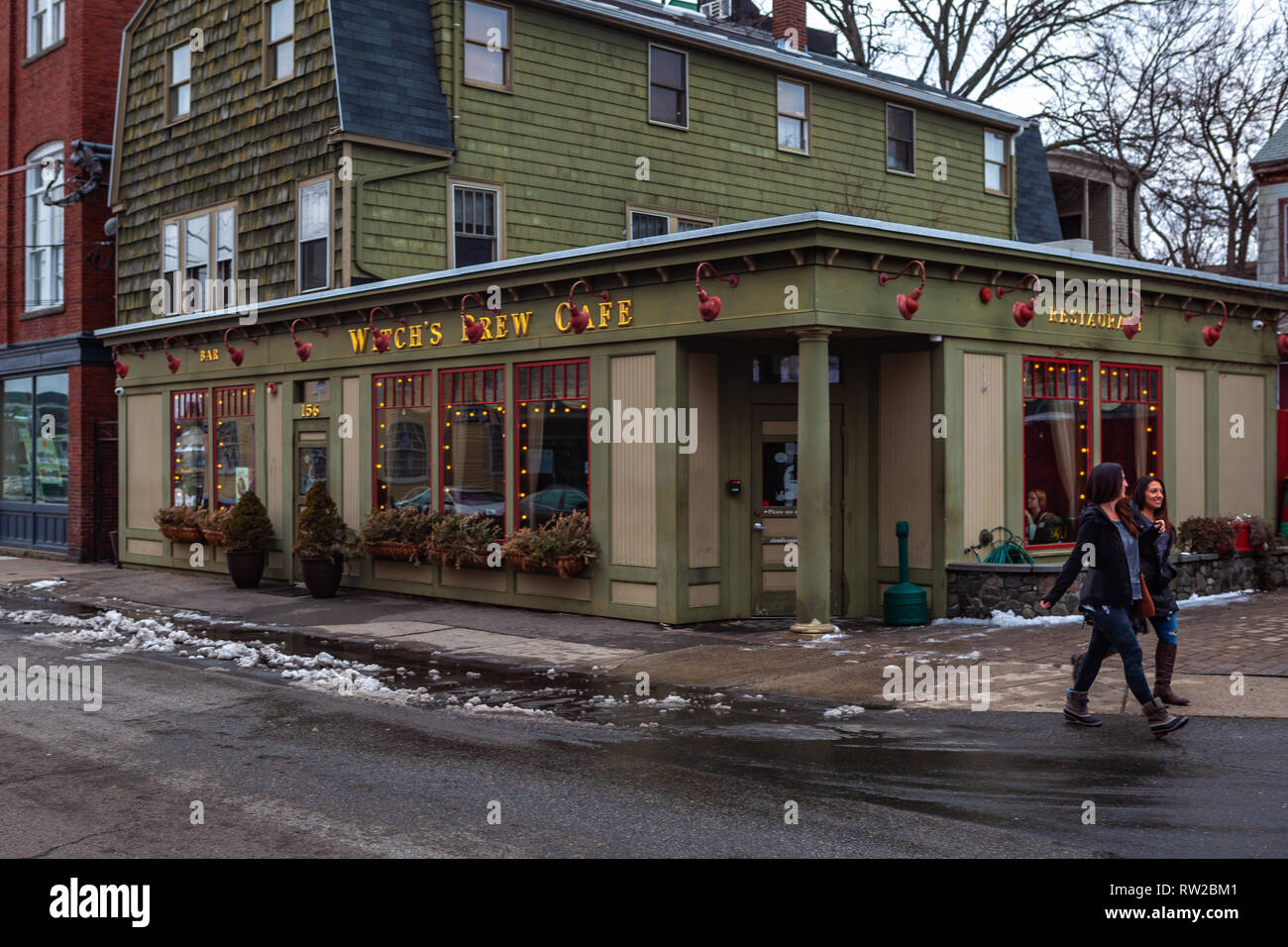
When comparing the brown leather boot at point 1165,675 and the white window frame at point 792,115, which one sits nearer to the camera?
the brown leather boot at point 1165,675

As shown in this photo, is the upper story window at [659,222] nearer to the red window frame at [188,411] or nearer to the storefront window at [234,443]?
the storefront window at [234,443]

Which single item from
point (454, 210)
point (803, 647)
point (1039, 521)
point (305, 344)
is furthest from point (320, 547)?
point (1039, 521)

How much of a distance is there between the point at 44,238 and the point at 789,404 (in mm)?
19061

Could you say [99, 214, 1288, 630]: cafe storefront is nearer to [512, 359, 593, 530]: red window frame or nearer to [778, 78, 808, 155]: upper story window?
[512, 359, 593, 530]: red window frame

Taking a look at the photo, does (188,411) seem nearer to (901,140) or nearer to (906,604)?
(906,604)

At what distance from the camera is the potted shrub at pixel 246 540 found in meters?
20.0

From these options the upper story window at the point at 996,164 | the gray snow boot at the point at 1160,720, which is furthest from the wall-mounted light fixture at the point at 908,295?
the upper story window at the point at 996,164

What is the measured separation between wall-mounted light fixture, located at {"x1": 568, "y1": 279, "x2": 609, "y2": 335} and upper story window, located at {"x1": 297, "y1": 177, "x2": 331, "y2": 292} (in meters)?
6.51

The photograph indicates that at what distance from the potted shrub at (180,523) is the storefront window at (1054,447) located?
13544 millimetres

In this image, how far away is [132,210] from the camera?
Result: 83.7ft
